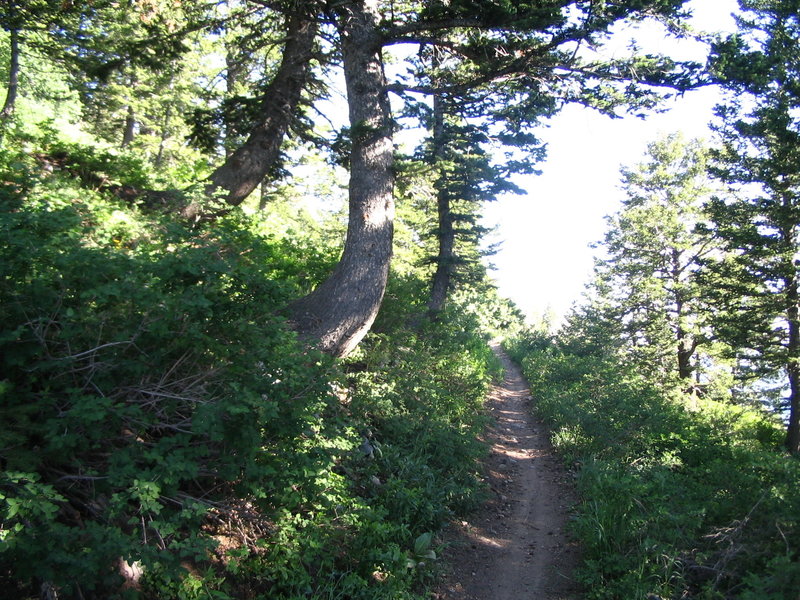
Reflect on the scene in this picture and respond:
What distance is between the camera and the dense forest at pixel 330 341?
9.30 feet

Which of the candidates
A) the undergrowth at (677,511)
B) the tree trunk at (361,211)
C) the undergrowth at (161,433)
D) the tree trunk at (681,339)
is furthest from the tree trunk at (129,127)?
the tree trunk at (681,339)

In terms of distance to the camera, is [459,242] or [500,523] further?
[459,242]

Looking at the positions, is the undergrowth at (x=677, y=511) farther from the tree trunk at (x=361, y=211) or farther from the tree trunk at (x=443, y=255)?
the tree trunk at (x=443, y=255)

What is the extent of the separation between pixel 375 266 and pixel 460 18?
3867mm

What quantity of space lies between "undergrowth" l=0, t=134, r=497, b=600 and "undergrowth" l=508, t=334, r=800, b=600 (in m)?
2.09

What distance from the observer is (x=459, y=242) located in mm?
16344

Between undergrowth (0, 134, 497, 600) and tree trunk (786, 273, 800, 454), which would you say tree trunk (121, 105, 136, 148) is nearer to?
undergrowth (0, 134, 497, 600)

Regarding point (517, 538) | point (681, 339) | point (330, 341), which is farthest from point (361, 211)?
point (681, 339)

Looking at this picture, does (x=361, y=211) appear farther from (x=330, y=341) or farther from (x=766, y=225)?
(x=766, y=225)

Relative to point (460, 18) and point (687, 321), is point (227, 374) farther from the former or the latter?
point (687, 321)

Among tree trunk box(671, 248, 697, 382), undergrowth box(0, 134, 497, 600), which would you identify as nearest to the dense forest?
undergrowth box(0, 134, 497, 600)

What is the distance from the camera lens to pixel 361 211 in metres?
6.89

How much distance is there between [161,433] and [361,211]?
4.28 metres

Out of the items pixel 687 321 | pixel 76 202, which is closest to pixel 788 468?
pixel 76 202
